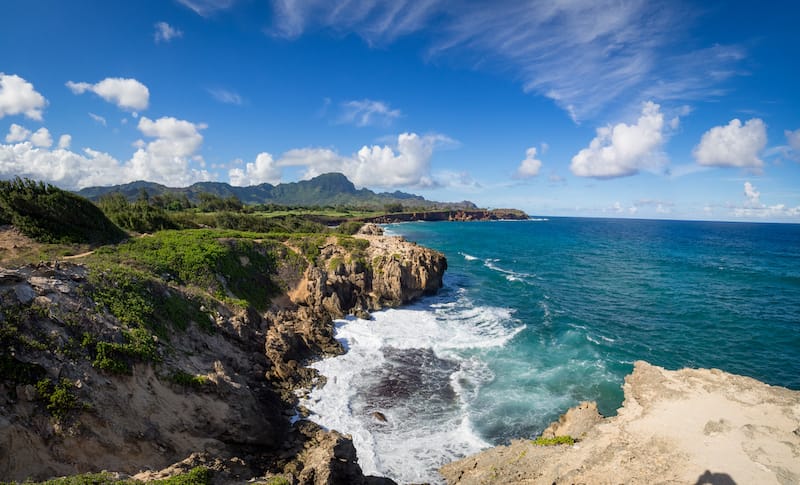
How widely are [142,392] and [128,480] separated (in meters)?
6.68

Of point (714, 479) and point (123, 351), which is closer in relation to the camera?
point (714, 479)

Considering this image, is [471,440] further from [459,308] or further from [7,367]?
[459,308]

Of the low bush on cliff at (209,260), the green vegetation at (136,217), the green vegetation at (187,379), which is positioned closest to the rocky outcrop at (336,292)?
the low bush on cliff at (209,260)

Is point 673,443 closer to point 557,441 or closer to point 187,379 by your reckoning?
point 557,441

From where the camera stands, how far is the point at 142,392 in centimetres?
1476

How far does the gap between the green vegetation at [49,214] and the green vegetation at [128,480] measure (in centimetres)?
3026

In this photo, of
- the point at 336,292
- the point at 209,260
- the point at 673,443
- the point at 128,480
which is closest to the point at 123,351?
the point at 128,480

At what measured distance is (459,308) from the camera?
1651 inches

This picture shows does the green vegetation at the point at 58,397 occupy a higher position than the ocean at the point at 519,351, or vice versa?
the green vegetation at the point at 58,397

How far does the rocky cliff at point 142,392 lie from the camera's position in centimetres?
1152

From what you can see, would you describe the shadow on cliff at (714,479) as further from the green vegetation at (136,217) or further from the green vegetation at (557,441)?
the green vegetation at (136,217)

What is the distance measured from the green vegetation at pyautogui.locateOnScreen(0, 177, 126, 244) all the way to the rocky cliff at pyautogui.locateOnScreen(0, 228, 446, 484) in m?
16.2

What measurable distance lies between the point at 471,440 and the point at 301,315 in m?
19.6

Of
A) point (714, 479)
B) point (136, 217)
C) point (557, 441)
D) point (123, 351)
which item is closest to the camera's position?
point (714, 479)
